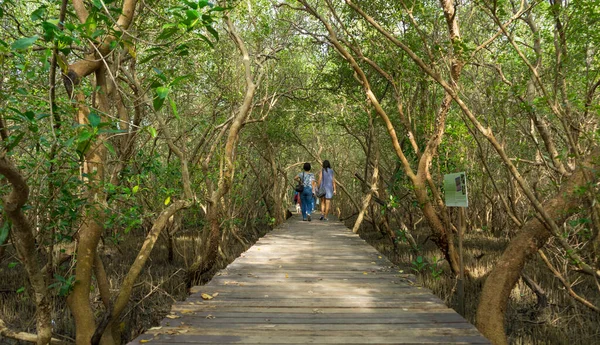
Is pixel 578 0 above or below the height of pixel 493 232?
above

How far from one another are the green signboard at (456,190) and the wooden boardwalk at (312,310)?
1.00 metres

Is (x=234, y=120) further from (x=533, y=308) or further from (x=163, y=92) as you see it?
(x=533, y=308)

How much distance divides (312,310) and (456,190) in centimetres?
227

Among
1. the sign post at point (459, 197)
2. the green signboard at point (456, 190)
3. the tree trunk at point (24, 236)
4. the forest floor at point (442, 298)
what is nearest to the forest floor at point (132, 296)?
the forest floor at point (442, 298)

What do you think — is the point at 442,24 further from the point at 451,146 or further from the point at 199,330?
the point at 199,330

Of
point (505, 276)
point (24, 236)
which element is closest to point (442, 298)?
point (505, 276)

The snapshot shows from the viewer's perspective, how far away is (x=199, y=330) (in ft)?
8.77

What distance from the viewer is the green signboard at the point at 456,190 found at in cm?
429

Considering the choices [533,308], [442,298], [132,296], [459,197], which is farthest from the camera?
[442,298]

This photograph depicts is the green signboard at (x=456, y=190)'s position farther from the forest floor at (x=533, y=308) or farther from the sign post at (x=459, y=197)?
the forest floor at (x=533, y=308)

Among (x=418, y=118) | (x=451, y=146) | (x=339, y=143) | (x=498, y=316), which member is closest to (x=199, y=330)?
(x=498, y=316)

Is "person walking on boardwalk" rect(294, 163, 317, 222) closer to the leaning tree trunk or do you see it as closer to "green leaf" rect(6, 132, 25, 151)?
the leaning tree trunk

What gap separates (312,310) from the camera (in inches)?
124

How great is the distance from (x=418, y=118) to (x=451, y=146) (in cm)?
105
